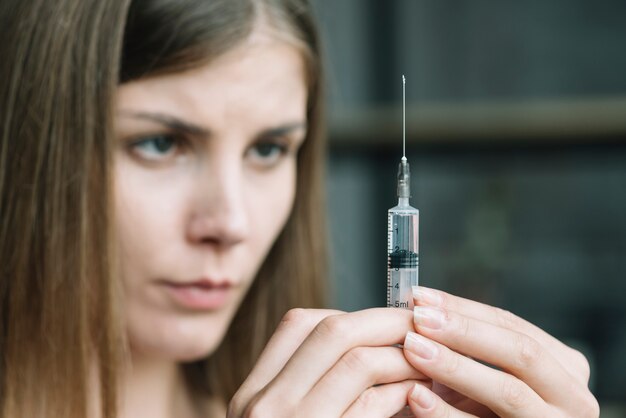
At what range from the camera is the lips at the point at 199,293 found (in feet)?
4.32

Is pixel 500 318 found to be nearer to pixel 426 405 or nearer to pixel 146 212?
pixel 426 405

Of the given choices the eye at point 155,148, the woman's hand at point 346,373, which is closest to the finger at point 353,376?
the woman's hand at point 346,373

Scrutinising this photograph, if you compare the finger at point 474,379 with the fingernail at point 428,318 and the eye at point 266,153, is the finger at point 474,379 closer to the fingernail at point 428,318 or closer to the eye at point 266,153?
the fingernail at point 428,318

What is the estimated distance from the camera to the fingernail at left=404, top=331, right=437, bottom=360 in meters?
0.96

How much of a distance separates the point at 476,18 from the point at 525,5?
0.15 m

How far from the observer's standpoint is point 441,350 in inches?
37.9

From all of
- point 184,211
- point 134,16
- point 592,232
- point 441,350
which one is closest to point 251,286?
point 184,211

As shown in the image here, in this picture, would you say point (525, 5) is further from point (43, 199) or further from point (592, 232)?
point (43, 199)

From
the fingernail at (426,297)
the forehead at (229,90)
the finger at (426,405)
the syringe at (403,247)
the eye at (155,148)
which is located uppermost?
the forehead at (229,90)

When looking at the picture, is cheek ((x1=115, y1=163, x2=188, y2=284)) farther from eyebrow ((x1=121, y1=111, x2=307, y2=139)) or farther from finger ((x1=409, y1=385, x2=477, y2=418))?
finger ((x1=409, y1=385, x2=477, y2=418))

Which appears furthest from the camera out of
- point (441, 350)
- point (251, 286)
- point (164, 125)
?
point (251, 286)

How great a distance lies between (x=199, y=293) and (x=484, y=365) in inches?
21.2

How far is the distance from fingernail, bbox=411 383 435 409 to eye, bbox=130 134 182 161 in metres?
0.56

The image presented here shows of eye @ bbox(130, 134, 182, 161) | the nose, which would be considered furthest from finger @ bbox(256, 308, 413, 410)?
eye @ bbox(130, 134, 182, 161)
